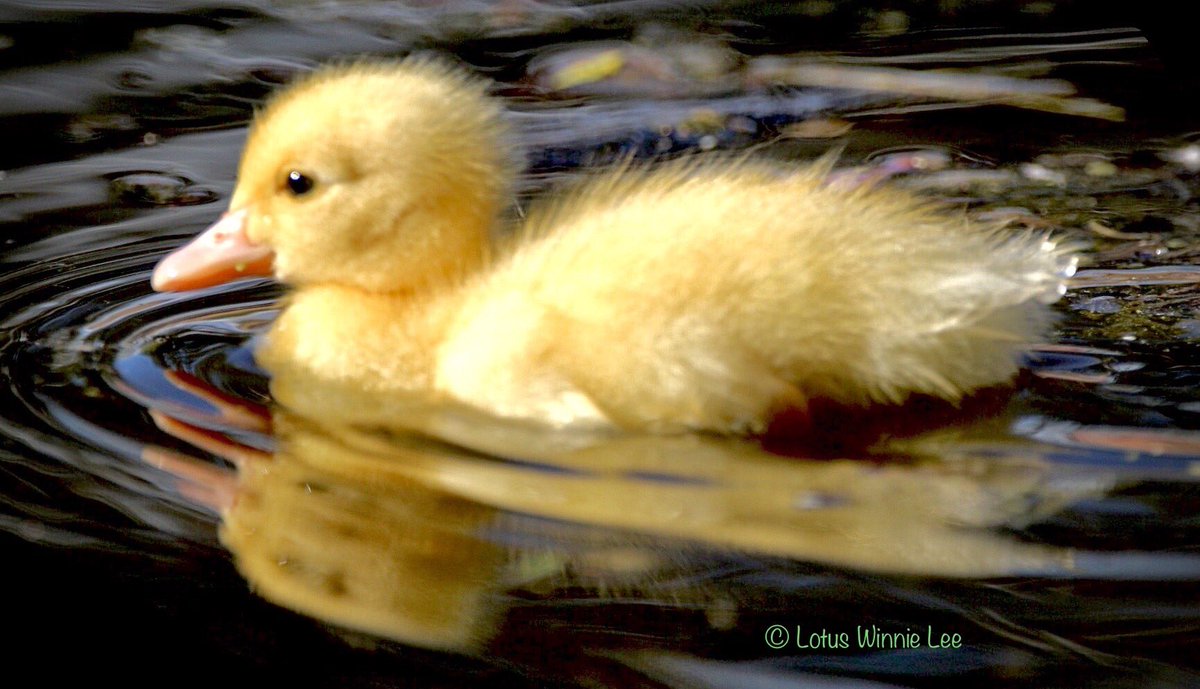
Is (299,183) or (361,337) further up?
(299,183)

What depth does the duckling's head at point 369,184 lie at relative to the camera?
2.57m

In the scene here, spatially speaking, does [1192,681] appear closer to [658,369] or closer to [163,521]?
[658,369]

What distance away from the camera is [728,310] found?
2.28 m

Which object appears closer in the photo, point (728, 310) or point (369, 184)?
point (728, 310)

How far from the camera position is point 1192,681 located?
5.40ft

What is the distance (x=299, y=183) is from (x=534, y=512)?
831mm

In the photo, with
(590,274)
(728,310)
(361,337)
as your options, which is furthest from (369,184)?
(728,310)

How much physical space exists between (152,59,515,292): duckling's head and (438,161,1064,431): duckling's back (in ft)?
0.61

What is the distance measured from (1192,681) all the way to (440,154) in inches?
56.0

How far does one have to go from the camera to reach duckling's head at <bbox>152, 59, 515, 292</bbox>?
8.42 feet

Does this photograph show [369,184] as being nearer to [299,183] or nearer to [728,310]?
[299,183]

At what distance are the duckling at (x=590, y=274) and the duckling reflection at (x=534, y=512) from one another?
0.10 m

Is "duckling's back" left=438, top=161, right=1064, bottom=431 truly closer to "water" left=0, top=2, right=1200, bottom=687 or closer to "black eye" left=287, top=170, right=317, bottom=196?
"water" left=0, top=2, right=1200, bottom=687

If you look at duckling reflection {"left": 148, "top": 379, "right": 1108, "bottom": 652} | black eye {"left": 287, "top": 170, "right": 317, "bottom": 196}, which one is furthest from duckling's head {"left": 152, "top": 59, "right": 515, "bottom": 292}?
duckling reflection {"left": 148, "top": 379, "right": 1108, "bottom": 652}
